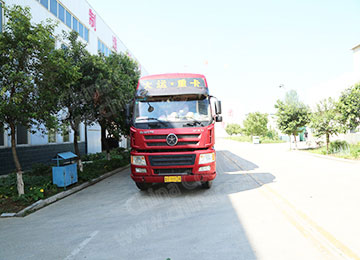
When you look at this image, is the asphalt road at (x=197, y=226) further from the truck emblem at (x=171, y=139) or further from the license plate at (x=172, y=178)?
the truck emblem at (x=171, y=139)

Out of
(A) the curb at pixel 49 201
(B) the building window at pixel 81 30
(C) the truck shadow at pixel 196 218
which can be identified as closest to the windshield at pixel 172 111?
(C) the truck shadow at pixel 196 218

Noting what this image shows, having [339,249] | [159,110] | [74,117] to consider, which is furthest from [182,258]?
[74,117]

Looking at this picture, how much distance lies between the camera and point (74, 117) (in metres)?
10.4

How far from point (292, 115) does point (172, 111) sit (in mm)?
19442

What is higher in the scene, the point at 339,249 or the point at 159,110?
the point at 159,110

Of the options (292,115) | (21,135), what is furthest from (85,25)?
(292,115)

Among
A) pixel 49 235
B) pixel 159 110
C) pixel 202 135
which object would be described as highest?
pixel 159 110

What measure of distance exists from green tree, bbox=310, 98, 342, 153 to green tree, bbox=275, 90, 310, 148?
13.1ft

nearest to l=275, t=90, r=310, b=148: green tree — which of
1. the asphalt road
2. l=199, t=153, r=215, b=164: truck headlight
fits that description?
the asphalt road

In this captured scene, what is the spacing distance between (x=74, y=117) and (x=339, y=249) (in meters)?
9.56

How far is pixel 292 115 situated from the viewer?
2369 cm

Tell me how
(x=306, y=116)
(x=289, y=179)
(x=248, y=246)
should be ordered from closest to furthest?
(x=248, y=246) < (x=289, y=179) < (x=306, y=116)

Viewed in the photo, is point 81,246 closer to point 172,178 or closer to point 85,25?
point 172,178

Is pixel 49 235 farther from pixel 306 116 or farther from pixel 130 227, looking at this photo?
pixel 306 116
